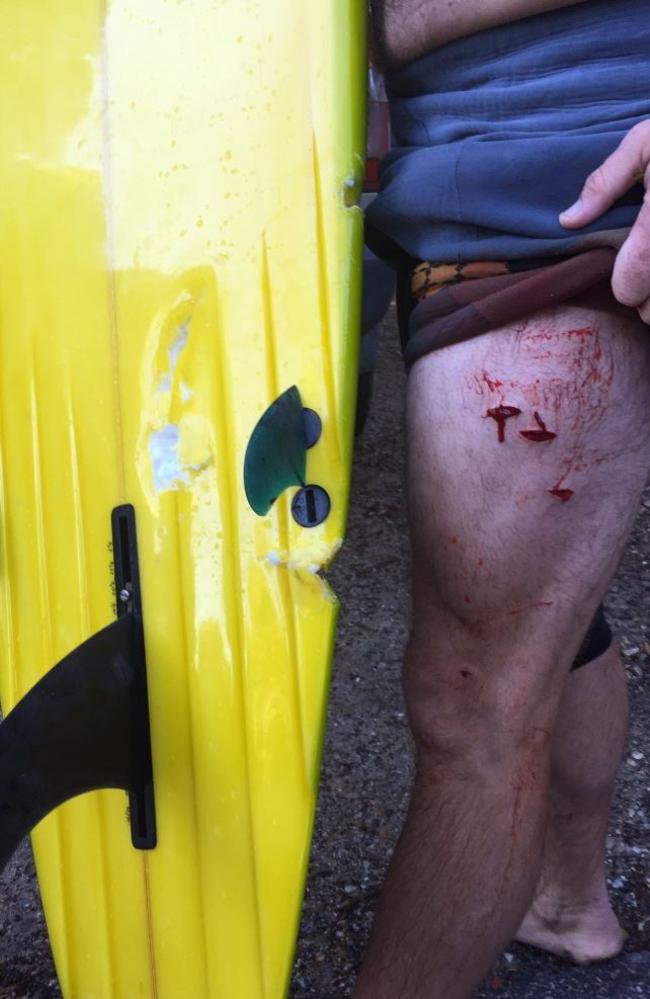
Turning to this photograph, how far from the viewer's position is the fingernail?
113 cm

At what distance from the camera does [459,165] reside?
3.92ft

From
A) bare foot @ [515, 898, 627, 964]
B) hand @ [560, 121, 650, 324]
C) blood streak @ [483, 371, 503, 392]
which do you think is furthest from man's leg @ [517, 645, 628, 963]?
hand @ [560, 121, 650, 324]

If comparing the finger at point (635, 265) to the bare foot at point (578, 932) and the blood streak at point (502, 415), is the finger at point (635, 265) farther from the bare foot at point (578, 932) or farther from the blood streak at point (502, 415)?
the bare foot at point (578, 932)

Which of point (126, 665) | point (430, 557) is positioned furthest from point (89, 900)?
point (430, 557)

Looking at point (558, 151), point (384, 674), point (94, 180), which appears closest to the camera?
point (558, 151)

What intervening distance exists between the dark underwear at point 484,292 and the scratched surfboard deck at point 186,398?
11cm

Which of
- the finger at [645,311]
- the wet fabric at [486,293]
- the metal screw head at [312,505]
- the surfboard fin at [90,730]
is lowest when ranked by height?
the surfboard fin at [90,730]

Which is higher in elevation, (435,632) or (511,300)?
(511,300)

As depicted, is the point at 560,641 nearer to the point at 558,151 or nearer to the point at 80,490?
the point at 558,151

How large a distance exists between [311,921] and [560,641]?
0.88 metres

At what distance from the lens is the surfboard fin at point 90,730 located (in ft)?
4.04

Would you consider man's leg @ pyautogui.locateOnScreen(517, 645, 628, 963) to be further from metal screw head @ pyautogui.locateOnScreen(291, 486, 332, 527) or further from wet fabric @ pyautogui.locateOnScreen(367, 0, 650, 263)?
wet fabric @ pyautogui.locateOnScreen(367, 0, 650, 263)

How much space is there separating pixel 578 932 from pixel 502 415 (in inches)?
39.0

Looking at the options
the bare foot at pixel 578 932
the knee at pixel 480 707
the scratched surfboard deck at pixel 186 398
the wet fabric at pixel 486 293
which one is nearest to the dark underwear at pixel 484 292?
the wet fabric at pixel 486 293
